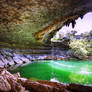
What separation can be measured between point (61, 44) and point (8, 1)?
35.7 ft

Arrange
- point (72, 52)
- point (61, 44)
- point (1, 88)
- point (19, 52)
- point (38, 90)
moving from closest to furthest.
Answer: point (1, 88)
point (38, 90)
point (19, 52)
point (72, 52)
point (61, 44)

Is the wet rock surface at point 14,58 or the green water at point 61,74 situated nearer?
the green water at point 61,74

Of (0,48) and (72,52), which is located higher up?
(0,48)

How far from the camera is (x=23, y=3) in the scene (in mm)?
2635

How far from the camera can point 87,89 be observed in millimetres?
1662

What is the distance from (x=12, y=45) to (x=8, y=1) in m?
6.52

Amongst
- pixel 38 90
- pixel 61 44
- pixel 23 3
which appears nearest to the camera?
pixel 38 90

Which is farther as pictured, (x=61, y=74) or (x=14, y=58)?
(x=14, y=58)

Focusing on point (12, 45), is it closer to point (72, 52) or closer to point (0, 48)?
point (0, 48)

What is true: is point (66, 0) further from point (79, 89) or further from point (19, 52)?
point (19, 52)

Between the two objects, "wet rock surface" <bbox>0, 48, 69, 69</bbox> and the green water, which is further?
"wet rock surface" <bbox>0, 48, 69, 69</bbox>

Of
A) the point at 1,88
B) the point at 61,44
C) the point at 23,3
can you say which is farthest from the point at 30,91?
the point at 61,44

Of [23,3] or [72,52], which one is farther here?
[72,52]

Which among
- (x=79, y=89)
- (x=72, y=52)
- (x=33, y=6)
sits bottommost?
(x=72, y=52)
